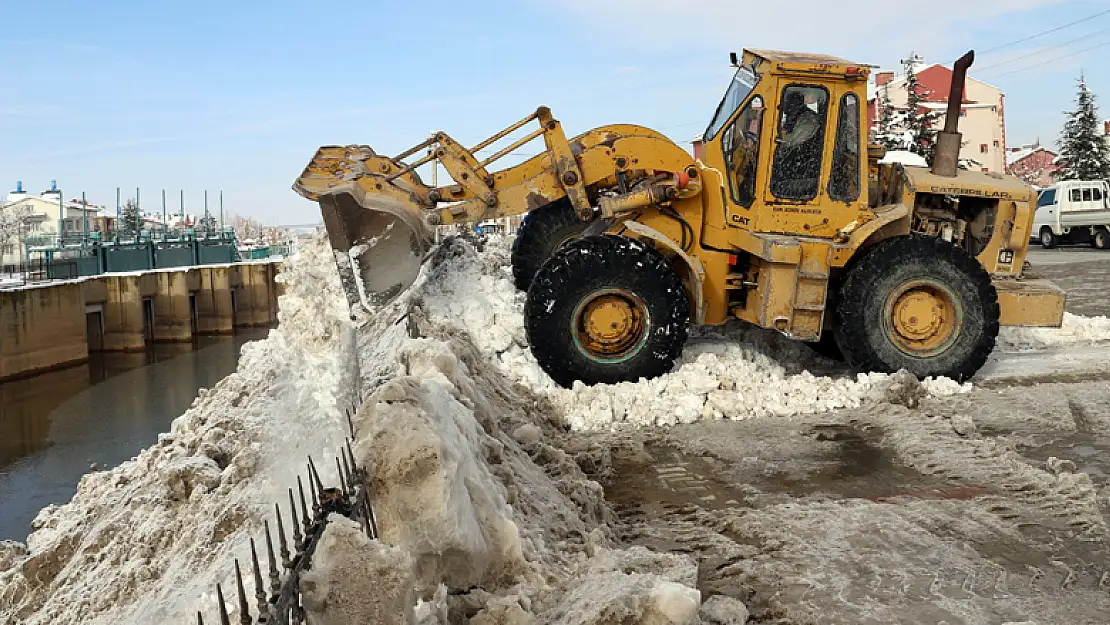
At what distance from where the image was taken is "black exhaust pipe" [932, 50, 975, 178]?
9.05 m

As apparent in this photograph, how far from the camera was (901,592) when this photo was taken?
4148 millimetres

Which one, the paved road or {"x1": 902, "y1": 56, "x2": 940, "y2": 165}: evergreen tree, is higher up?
{"x1": 902, "y1": 56, "x2": 940, "y2": 165}: evergreen tree

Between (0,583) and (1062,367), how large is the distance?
9248 mm

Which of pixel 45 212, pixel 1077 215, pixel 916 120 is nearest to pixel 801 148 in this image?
pixel 1077 215

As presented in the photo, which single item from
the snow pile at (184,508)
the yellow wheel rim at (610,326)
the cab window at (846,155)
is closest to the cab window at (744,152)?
the cab window at (846,155)

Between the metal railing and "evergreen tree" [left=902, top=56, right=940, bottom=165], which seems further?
"evergreen tree" [left=902, top=56, right=940, bottom=165]

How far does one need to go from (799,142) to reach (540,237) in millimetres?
3258

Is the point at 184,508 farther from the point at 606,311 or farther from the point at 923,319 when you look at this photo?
the point at 923,319

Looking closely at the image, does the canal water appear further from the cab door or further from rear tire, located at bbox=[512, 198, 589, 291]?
the cab door

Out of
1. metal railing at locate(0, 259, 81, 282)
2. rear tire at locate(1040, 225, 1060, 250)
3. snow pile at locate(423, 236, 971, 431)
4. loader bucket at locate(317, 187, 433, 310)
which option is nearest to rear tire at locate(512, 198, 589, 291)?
snow pile at locate(423, 236, 971, 431)

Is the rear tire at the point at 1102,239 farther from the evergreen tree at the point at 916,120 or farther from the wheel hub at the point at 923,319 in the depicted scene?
the wheel hub at the point at 923,319

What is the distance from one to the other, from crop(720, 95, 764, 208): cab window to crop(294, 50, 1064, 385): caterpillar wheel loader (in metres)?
0.02

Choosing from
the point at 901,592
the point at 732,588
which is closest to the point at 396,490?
the point at 732,588

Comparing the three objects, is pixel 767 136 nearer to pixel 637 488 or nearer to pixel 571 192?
pixel 571 192
